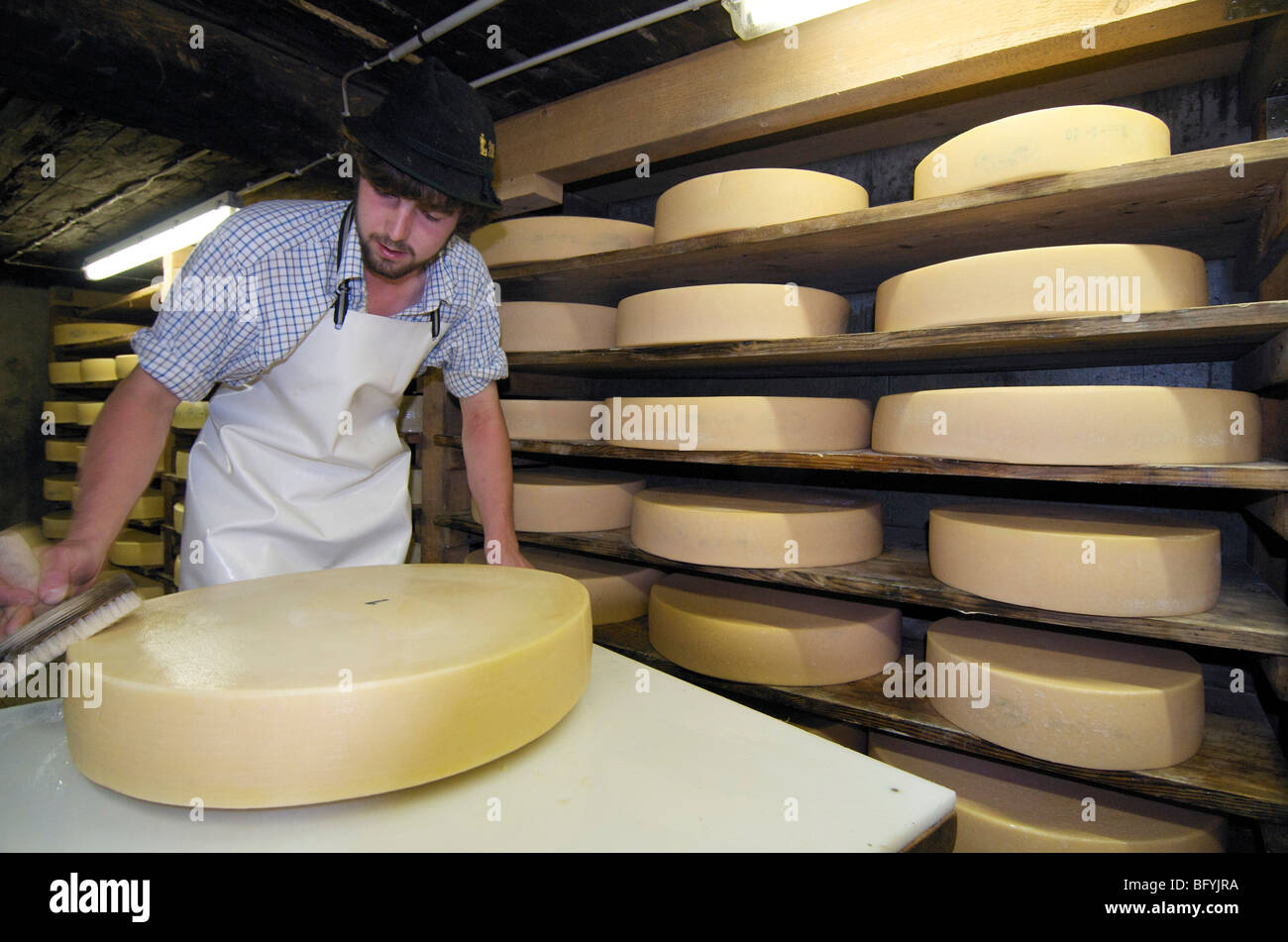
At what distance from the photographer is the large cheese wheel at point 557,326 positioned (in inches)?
95.3

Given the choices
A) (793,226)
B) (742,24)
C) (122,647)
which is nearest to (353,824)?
(122,647)

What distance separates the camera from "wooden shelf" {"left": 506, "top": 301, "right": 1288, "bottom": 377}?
139 centimetres

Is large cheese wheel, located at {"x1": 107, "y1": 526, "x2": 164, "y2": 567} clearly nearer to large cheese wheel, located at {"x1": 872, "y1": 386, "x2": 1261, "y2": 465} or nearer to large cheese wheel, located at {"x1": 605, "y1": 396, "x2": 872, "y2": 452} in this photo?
large cheese wheel, located at {"x1": 605, "y1": 396, "x2": 872, "y2": 452}

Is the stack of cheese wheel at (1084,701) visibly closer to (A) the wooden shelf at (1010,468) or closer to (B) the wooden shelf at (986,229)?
(A) the wooden shelf at (1010,468)

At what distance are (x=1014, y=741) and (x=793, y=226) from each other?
139cm

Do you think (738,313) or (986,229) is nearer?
(986,229)

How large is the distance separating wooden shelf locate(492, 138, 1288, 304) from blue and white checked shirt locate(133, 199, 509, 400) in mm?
846

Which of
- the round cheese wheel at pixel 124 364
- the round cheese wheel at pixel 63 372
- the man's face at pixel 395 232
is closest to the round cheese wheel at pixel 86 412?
the round cheese wheel at pixel 63 372

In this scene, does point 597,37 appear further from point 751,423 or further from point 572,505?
Result: point 572,505

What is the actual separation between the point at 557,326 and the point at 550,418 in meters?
0.33

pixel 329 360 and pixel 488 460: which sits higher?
pixel 329 360

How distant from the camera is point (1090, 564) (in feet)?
4.94

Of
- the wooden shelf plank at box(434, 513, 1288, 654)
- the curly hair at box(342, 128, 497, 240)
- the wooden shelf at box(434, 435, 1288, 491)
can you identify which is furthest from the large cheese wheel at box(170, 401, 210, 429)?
the curly hair at box(342, 128, 497, 240)

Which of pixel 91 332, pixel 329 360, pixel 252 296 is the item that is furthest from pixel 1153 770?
pixel 91 332
